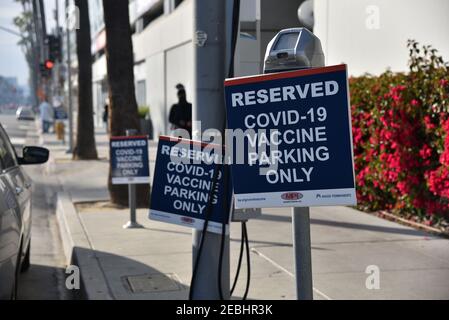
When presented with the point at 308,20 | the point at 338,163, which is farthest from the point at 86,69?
the point at 338,163

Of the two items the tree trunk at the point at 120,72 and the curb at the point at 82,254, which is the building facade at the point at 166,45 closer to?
the tree trunk at the point at 120,72

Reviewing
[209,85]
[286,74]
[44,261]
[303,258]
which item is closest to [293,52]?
[286,74]

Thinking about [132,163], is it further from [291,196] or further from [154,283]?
[291,196]

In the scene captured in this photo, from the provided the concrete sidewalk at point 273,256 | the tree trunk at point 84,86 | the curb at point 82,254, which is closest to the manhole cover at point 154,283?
the concrete sidewalk at point 273,256

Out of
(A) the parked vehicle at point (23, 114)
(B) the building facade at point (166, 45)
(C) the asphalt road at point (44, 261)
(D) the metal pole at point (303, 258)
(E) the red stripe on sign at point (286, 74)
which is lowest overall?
(C) the asphalt road at point (44, 261)

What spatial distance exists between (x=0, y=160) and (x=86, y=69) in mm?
13381

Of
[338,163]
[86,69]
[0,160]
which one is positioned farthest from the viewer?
[86,69]

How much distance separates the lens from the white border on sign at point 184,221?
399cm

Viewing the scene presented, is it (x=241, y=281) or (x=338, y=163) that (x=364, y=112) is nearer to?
(x=241, y=281)

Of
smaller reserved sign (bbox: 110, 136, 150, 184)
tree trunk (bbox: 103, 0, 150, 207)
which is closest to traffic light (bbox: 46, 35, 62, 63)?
tree trunk (bbox: 103, 0, 150, 207)

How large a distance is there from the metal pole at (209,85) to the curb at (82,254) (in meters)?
1.68

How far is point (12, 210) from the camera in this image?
482cm

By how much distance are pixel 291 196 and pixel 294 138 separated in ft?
0.85

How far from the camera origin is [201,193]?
4.12m
